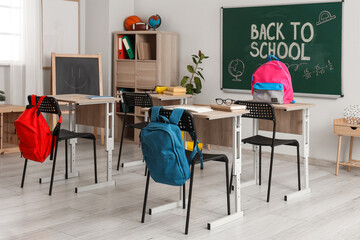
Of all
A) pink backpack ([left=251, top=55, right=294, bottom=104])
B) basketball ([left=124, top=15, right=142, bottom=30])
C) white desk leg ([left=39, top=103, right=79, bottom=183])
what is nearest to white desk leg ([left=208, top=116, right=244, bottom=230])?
pink backpack ([left=251, top=55, right=294, bottom=104])

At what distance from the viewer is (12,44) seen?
684cm

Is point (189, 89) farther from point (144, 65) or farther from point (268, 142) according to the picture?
point (268, 142)

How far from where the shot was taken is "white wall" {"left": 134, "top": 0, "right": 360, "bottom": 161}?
548 cm

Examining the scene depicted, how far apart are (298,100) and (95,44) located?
3184 mm

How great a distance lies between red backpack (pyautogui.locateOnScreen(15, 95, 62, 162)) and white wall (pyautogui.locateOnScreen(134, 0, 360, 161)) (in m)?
2.94

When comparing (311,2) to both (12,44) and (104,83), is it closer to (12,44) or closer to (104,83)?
(104,83)

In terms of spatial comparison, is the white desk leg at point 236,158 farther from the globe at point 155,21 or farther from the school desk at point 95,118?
the globe at point 155,21

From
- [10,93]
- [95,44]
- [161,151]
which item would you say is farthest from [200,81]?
[161,151]

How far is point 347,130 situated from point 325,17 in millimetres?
1346

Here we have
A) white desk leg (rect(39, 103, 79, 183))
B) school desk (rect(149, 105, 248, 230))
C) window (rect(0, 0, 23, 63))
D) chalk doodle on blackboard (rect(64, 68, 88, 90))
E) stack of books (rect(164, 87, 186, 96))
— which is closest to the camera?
school desk (rect(149, 105, 248, 230))

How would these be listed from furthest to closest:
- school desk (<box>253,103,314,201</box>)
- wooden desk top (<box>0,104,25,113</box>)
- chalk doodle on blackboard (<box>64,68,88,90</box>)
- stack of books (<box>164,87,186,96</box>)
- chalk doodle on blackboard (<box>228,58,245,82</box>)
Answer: chalk doodle on blackboard (<box>64,68,88,90</box>)
chalk doodle on blackboard (<box>228,58,245,82</box>)
wooden desk top (<box>0,104,25,113</box>)
stack of books (<box>164,87,186,96</box>)
school desk (<box>253,103,314,201</box>)

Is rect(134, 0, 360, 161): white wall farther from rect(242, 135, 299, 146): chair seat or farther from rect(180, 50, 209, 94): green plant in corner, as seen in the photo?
rect(242, 135, 299, 146): chair seat

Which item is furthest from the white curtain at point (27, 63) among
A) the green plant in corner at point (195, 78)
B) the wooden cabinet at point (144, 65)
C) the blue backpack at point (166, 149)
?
the blue backpack at point (166, 149)

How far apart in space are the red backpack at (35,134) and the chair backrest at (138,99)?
1.16 m
